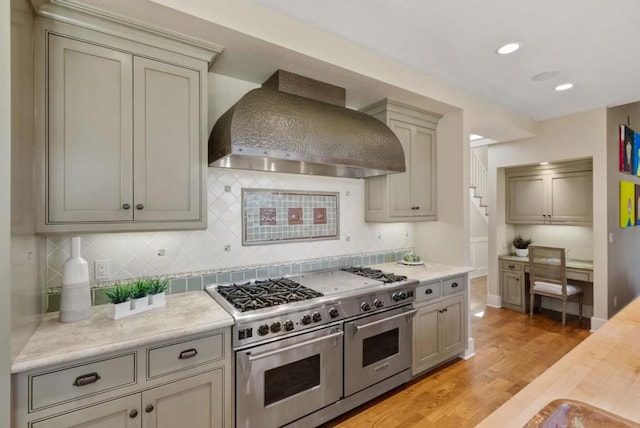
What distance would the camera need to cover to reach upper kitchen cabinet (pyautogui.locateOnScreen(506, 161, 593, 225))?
4133mm

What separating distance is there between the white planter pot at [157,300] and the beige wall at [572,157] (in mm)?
4682

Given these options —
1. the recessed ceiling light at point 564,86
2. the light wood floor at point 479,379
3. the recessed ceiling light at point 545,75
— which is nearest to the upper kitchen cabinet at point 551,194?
the light wood floor at point 479,379

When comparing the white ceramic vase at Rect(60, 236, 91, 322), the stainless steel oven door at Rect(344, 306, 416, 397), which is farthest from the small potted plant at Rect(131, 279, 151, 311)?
the stainless steel oven door at Rect(344, 306, 416, 397)

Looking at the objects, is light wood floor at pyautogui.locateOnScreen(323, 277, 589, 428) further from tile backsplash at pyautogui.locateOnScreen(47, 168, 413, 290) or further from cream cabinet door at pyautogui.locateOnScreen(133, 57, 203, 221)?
cream cabinet door at pyautogui.locateOnScreen(133, 57, 203, 221)

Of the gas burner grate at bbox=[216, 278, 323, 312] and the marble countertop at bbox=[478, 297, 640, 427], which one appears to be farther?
the gas burner grate at bbox=[216, 278, 323, 312]

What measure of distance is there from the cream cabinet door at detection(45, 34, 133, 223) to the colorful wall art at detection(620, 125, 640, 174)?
5482mm

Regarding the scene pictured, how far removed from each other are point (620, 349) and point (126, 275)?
106 inches

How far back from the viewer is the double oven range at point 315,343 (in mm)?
1779

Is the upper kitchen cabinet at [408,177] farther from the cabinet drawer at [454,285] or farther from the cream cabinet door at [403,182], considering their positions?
the cabinet drawer at [454,285]

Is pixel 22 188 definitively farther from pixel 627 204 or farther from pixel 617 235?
pixel 627 204

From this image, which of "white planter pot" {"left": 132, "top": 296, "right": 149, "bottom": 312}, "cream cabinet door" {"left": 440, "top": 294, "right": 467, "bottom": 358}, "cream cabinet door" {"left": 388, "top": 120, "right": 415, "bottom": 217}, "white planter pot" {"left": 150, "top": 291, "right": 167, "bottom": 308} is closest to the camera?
"white planter pot" {"left": 132, "top": 296, "right": 149, "bottom": 312}

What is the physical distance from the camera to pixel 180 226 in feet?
6.12

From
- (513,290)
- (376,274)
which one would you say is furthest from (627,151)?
(376,274)

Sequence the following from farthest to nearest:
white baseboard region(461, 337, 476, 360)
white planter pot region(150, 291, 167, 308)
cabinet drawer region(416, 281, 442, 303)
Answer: white baseboard region(461, 337, 476, 360)
cabinet drawer region(416, 281, 442, 303)
white planter pot region(150, 291, 167, 308)
